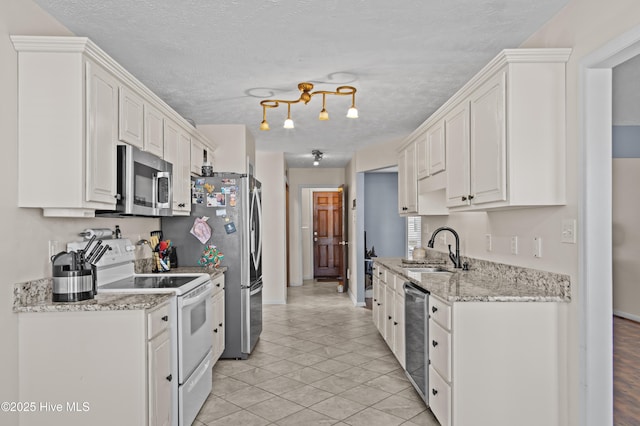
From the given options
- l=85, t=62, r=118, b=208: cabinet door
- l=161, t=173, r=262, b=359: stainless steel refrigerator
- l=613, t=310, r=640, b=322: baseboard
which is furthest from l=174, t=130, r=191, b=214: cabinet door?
l=613, t=310, r=640, b=322: baseboard

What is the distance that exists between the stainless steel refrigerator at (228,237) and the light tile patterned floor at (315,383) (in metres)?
0.32

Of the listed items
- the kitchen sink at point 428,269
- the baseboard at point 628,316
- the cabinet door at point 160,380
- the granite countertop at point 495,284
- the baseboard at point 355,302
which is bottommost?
the baseboard at point 355,302

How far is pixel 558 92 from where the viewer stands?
2438mm

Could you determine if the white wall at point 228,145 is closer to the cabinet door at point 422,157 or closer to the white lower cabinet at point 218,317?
the white lower cabinet at point 218,317

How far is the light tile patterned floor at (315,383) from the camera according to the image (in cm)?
298

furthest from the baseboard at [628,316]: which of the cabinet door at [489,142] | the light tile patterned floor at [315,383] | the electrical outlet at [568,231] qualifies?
the electrical outlet at [568,231]

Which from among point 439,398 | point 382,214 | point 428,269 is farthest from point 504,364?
point 382,214

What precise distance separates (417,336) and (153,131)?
2385 millimetres

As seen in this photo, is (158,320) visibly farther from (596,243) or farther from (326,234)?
(326,234)

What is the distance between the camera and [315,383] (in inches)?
142

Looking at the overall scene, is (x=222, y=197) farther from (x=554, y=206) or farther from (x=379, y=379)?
(x=554, y=206)

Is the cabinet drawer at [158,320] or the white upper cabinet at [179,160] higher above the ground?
the white upper cabinet at [179,160]

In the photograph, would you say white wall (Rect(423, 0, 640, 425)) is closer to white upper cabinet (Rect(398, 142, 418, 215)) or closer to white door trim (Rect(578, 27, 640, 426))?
white door trim (Rect(578, 27, 640, 426))

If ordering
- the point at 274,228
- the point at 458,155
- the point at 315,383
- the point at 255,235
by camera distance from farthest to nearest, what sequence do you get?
the point at 274,228, the point at 255,235, the point at 315,383, the point at 458,155
